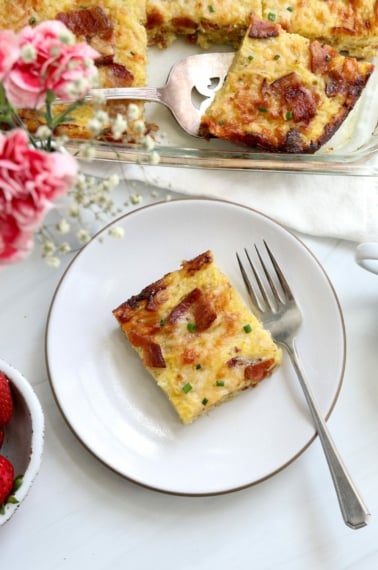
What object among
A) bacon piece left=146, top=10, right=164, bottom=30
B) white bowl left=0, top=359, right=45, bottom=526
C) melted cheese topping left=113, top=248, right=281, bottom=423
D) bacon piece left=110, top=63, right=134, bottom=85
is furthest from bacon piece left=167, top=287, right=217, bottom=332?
bacon piece left=146, top=10, right=164, bottom=30

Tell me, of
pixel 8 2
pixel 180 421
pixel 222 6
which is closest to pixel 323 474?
pixel 180 421

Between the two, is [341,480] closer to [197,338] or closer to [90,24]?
[197,338]

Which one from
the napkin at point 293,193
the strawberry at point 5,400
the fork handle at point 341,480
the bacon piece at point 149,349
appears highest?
the napkin at point 293,193

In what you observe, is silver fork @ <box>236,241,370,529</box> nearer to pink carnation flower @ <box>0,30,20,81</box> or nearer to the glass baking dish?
the glass baking dish

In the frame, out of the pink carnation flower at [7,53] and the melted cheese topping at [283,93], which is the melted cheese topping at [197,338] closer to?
the melted cheese topping at [283,93]

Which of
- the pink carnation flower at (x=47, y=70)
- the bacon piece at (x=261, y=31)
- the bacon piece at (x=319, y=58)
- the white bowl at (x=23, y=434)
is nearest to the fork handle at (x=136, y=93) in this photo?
the bacon piece at (x=261, y=31)

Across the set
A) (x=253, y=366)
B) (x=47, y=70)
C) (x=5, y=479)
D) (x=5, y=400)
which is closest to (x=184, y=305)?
(x=253, y=366)
